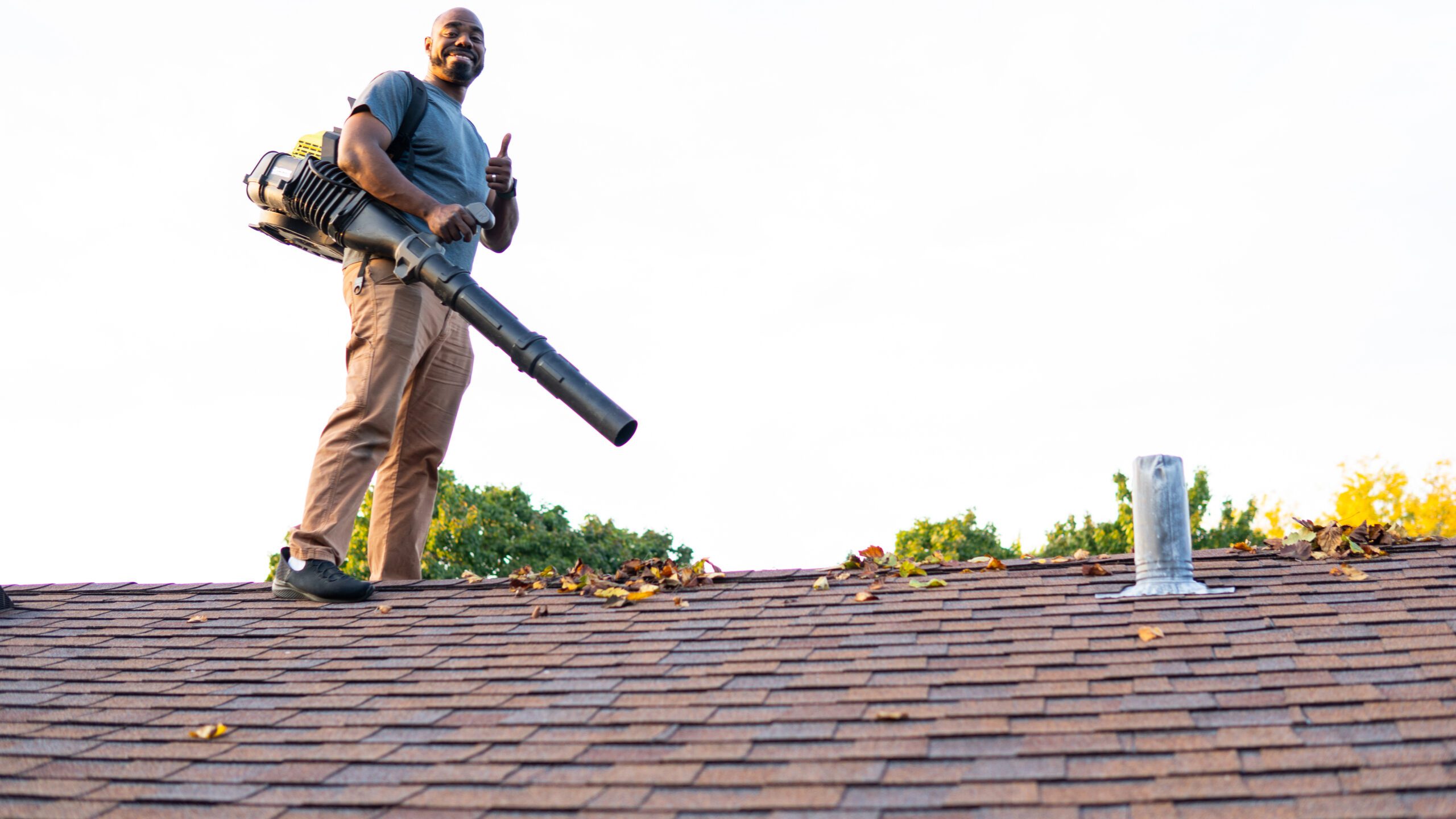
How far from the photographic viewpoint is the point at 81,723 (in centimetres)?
367

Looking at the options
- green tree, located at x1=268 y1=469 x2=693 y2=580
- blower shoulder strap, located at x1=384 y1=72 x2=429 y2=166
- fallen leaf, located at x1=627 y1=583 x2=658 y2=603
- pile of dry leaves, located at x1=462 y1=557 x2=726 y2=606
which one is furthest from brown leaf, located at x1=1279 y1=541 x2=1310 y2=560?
green tree, located at x1=268 y1=469 x2=693 y2=580

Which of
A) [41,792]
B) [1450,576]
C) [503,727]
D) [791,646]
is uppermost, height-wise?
[1450,576]

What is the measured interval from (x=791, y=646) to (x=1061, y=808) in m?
1.32

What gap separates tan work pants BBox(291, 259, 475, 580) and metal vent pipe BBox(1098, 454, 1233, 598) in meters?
2.73

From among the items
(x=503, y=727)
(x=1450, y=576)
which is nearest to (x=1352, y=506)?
(x=1450, y=576)

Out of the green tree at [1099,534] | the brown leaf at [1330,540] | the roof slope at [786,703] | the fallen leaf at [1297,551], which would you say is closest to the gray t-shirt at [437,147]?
the roof slope at [786,703]

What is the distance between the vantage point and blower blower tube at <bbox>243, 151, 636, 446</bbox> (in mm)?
4527

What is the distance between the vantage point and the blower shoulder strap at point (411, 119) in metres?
5.09

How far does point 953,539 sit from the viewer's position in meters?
29.2

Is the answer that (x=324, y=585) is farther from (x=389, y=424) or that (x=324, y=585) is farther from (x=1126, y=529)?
(x=1126, y=529)

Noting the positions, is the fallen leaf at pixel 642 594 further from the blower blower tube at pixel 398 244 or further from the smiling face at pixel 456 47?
the smiling face at pixel 456 47

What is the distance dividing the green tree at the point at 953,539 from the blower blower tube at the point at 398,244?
24482mm

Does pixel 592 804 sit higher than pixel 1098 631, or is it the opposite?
pixel 1098 631

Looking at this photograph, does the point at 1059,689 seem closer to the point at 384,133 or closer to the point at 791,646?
the point at 791,646
